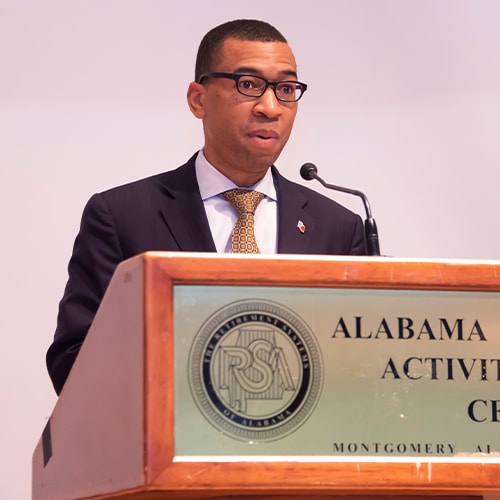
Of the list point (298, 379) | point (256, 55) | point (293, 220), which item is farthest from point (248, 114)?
point (298, 379)

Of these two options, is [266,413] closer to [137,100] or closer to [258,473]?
[258,473]

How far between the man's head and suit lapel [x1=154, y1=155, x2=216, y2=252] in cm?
9

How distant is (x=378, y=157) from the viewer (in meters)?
3.43

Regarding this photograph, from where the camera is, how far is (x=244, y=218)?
2.54 metres

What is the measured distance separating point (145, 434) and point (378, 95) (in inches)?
84.1

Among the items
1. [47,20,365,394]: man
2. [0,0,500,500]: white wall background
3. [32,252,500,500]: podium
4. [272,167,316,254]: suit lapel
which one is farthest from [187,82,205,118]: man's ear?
[32,252,500,500]: podium

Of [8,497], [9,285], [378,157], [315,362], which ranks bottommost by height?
[8,497]

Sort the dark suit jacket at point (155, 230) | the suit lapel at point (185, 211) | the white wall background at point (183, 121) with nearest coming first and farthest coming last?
the dark suit jacket at point (155, 230), the suit lapel at point (185, 211), the white wall background at point (183, 121)

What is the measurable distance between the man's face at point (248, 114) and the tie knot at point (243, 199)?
0.05 m

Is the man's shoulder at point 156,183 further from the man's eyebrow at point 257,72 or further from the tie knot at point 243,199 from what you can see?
the man's eyebrow at point 257,72

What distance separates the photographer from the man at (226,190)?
8.13ft

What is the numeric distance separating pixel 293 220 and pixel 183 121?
2.72 ft

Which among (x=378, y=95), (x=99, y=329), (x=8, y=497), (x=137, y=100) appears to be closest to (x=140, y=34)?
(x=137, y=100)

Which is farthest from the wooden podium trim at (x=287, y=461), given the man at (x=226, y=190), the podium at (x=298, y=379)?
the man at (x=226, y=190)
